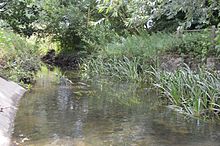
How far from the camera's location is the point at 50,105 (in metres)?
8.38

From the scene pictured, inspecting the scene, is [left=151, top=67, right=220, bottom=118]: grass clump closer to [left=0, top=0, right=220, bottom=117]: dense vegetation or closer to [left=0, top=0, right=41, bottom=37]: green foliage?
[left=0, top=0, right=220, bottom=117]: dense vegetation

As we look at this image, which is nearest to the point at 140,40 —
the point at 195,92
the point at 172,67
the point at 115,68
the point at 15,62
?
the point at 115,68

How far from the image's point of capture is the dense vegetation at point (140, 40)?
7141mm

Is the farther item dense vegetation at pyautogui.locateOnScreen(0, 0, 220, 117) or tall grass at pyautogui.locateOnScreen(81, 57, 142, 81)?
tall grass at pyautogui.locateOnScreen(81, 57, 142, 81)

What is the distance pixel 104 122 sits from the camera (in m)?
6.81

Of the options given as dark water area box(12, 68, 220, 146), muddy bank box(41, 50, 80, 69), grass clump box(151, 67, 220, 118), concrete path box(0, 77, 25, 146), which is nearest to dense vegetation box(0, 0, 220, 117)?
grass clump box(151, 67, 220, 118)

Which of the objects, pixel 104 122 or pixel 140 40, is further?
pixel 140 40

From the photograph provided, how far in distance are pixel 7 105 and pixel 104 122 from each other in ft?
6.71

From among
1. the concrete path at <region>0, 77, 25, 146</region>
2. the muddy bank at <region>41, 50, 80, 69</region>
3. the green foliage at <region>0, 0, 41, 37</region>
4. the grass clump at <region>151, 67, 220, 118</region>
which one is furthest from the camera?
the green foliage at <region>0, 0, 41, 37</region>

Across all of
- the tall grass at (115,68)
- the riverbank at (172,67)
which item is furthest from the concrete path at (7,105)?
the tall grass at (115,68)

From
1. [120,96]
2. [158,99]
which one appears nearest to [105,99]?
[120,96]

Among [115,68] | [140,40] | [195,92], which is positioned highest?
[140,40]

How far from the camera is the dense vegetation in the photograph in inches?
281

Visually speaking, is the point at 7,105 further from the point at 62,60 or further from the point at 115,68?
the point at 62,60
